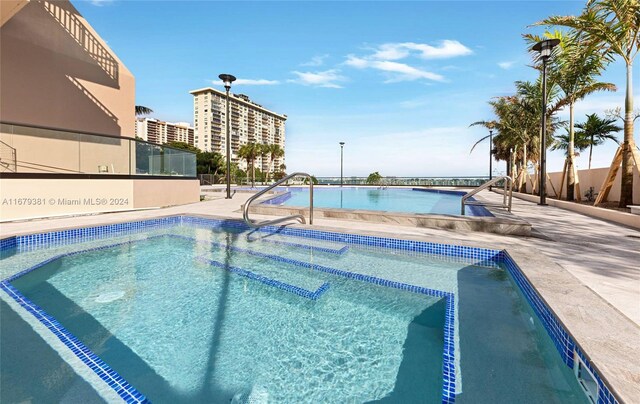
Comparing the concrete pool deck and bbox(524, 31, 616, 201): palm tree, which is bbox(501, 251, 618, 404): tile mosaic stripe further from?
bbox(524, 31, 616, 201): palm tree

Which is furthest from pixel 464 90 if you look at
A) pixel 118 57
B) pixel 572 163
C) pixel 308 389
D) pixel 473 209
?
pixel 308 389

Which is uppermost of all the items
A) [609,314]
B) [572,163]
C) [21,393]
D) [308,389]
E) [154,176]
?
[572,163]

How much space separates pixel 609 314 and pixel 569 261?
2.01 meters

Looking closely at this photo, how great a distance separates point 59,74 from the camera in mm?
11000

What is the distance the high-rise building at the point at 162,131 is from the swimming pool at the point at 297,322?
10570cm

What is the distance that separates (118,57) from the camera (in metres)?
13.4

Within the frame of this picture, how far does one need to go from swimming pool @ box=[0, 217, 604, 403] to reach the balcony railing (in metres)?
3.51

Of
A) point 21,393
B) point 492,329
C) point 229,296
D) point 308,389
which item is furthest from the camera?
point 229,296

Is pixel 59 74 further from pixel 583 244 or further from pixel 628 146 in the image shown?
pixel 628 146

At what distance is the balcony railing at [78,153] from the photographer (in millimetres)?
7691

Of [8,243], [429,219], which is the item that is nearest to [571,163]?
[429,219]

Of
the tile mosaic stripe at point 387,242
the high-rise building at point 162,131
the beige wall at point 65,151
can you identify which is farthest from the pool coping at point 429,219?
the high-rise building at point 162,131

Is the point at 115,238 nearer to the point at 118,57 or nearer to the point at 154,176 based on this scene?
the point at 154,176

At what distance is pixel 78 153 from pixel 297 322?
9.20 metres
